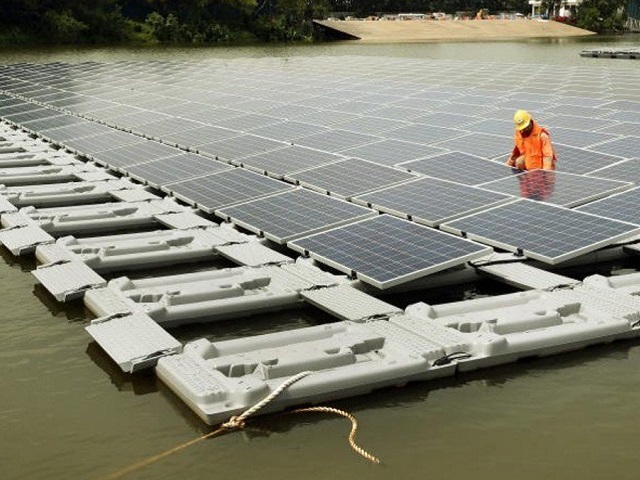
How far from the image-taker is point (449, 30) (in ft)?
339

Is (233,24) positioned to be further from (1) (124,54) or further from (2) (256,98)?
(2) (256,98)

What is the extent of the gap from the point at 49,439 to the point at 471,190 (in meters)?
8.04

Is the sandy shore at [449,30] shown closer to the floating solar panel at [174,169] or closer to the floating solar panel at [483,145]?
the floating solar panel at [483,145]

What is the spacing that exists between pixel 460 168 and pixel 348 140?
13.3ft

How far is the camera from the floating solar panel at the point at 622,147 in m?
16.8

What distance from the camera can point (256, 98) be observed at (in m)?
27.6

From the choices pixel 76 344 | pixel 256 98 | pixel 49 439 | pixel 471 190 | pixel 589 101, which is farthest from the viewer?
pixel 256 98

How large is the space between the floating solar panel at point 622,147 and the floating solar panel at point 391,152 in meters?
3.27

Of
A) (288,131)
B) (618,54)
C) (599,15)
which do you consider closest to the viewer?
(288,131)

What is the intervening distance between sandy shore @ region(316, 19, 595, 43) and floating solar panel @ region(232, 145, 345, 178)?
254 feet

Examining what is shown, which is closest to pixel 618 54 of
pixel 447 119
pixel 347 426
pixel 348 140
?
pixel 447 119

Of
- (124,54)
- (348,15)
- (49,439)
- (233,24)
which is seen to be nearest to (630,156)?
(49,439)

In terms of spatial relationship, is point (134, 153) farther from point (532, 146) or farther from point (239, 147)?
point (532, 146)

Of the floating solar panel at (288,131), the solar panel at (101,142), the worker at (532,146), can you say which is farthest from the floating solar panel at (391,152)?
the solar panel at (101,142)
